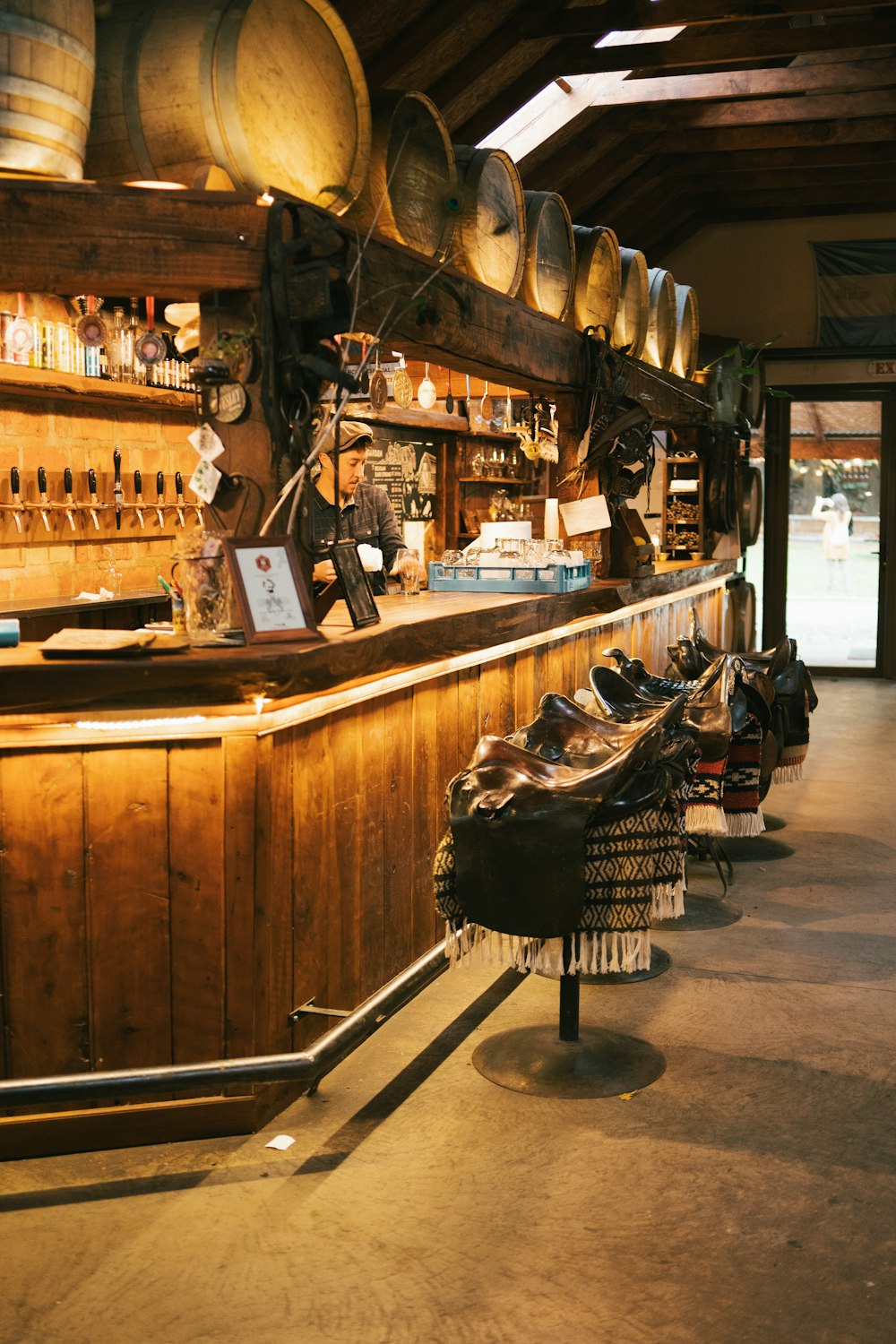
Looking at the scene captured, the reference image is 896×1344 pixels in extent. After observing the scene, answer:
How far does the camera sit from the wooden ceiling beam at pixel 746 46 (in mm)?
7965

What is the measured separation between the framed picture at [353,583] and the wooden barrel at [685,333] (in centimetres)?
499

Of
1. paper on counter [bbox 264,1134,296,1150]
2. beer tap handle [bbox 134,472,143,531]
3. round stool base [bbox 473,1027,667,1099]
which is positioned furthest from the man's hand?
beer tap handle [bbox 134,472,143,531]

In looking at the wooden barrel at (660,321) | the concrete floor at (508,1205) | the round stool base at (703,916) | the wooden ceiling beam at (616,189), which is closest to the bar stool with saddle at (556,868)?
the concrete floor at (508,1205)

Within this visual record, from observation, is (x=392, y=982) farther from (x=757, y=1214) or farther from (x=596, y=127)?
(x=596, y=127)

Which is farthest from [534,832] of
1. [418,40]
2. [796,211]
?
[796,211]

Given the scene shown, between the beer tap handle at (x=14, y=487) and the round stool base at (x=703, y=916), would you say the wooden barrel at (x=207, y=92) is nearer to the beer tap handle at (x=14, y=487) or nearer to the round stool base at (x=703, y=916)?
the round stool base at (x=703, y=916)

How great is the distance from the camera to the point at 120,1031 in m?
3.16

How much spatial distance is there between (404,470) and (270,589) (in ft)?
17.8

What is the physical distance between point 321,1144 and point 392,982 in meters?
0.53

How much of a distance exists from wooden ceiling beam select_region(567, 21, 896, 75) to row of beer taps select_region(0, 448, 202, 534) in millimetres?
3698

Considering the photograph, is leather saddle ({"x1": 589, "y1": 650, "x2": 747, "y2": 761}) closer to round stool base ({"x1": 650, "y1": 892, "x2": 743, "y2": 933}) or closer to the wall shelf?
round stool base ({"x1": 650, "y1": 892, "x2": 743, "y2": 933})

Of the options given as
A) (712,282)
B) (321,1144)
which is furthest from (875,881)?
(712,282)

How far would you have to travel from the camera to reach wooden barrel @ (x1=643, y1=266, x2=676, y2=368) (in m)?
7.71

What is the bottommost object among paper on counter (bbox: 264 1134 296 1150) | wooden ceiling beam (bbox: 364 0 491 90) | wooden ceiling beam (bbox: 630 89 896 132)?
paper on counter (bbox: 264 1134 296 1150)
